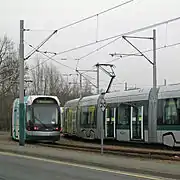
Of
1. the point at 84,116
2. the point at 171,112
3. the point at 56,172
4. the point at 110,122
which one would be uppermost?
the point at 171,112

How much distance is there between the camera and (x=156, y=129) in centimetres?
2814

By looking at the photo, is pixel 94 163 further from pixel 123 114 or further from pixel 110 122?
pixel 110 122

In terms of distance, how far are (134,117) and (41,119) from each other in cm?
766

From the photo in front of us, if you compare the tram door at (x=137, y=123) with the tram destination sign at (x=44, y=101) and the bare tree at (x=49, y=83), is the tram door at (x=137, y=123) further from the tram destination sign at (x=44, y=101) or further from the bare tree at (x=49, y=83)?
the bare tree at (x=49, y=83)

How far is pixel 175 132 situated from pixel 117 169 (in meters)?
10.2

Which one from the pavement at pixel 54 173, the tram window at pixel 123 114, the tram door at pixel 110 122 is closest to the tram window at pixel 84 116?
the tram door at pixel 110 122

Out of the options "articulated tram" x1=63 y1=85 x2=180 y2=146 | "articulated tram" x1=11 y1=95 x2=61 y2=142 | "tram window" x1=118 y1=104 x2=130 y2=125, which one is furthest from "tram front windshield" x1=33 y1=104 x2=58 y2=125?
"tram window" x1=118 y1=104 x2=130 y2=125

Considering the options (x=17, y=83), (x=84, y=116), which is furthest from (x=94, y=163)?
(x=17, y=83)

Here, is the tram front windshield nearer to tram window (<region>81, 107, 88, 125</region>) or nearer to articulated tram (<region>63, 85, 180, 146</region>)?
articulated tram (<region>63, 85, 180, 146</region>)

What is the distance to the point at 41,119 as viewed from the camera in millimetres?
34781

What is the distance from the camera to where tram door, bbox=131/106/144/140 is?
96.6 feet

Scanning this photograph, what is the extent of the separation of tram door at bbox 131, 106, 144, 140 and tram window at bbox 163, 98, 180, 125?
2222mm

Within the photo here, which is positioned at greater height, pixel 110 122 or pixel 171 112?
pixel 171 112

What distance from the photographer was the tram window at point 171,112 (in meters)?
26.5
